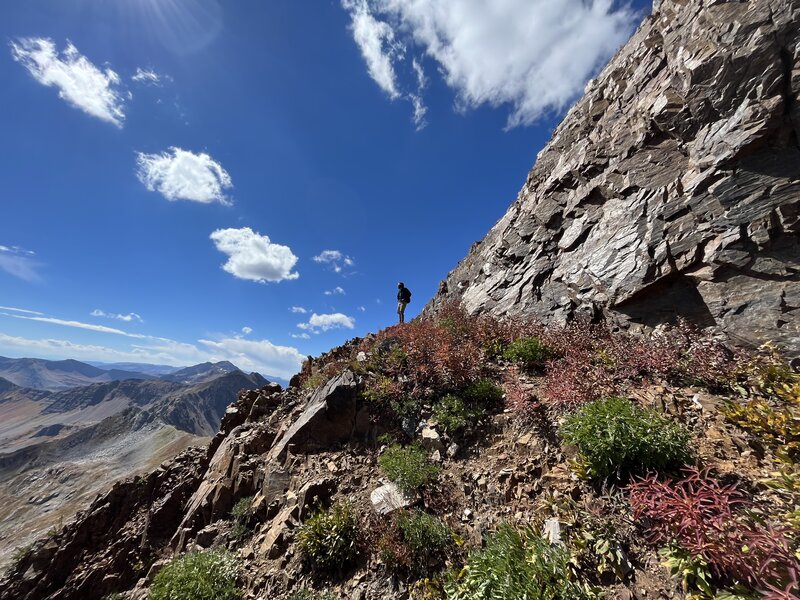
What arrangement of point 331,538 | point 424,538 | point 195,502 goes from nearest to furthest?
point 424,538 < point 331,538 < point 195,502

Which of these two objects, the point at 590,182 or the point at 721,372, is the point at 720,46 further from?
the point at 721,372

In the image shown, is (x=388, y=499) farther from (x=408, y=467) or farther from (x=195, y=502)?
(x=195, y=502)

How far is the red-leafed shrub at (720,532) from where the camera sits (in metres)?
3.68

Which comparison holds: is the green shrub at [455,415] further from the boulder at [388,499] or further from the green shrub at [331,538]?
the green shrub at [331,538]

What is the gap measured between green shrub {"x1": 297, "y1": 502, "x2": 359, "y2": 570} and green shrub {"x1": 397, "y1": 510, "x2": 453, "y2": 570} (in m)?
1.29

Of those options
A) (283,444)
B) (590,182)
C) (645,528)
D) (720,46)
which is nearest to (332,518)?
(283,444)

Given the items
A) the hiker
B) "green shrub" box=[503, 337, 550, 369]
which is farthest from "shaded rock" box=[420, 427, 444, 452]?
the hiker

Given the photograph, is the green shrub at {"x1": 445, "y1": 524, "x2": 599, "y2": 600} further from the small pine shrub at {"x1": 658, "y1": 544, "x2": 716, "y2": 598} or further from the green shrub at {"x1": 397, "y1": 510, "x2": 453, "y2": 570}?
the small pine shrub at {"x1": 658, "y1": 544, "x2": 716, "y2": 598}

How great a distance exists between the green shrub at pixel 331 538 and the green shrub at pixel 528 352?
22.0 feet

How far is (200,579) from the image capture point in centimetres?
701

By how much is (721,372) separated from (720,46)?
10520 mm

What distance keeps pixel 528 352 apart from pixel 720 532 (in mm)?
6669

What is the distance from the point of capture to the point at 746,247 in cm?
878

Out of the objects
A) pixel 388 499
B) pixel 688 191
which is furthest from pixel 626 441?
pixel 688 191
